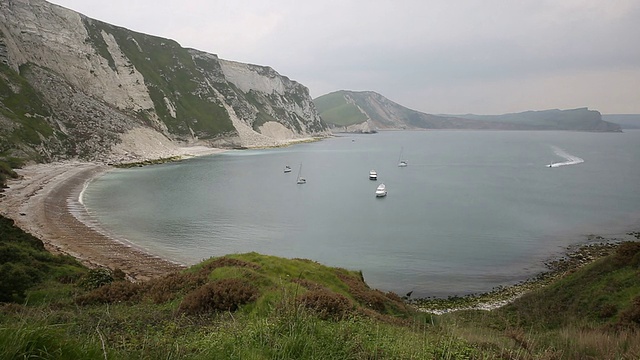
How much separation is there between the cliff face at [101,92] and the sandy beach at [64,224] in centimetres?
1585

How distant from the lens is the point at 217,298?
37.9 feet

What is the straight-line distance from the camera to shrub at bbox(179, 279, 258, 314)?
11148 mm

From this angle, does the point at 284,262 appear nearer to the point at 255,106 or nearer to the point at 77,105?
the point at 77,105

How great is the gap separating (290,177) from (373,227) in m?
42.5

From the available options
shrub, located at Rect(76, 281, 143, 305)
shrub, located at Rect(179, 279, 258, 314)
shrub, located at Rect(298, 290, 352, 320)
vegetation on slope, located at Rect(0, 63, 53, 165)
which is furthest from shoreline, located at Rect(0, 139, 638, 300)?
shrub, located at Rect(298, 290, 352, 320)

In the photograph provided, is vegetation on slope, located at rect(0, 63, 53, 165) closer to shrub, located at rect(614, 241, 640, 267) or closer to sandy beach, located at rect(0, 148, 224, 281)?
sandy beach, located at rect(0, 148, 224, 281)

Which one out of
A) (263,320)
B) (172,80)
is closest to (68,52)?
(172,80)

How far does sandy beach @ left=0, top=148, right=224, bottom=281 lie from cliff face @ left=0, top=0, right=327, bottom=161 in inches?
624

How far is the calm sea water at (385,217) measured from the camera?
3406cm

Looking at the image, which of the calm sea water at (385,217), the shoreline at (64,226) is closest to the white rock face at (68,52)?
the calm sea water at (385,217)

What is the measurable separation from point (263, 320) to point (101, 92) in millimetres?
123093

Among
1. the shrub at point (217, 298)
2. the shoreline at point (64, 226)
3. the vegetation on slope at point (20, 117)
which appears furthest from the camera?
the vegetation on slope at point (20, 117)

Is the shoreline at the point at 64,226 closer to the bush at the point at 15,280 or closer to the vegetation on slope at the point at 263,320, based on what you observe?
the vegetation on slope at the point at 263,320

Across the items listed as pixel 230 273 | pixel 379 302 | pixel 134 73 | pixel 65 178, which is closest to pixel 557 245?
pixel 379 302
